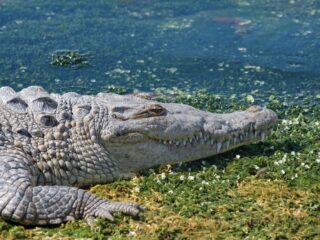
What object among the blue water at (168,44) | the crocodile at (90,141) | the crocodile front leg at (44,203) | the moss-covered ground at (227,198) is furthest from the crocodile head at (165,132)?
the blue water at (168,44)

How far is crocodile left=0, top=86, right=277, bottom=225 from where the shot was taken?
5961 millimetres

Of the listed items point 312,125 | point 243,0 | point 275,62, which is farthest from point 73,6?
point 312,125

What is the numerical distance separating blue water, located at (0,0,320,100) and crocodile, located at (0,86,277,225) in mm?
3198

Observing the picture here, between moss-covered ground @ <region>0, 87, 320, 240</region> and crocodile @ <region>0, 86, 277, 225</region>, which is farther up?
crocodile @ <region>0, 86, 277, 225</region>

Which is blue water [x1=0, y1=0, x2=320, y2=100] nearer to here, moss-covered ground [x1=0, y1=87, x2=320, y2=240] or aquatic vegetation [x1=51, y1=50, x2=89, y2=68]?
aquatic vegetation [x1=51, y1=50, x2=89, y2=68]

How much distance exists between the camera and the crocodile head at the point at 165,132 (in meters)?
6.85

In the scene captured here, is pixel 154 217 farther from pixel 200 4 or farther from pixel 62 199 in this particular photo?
pixel 200 4

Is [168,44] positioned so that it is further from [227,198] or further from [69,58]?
[227,198]

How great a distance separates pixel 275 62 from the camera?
11.7 m

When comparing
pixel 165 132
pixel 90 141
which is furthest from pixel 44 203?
pixel 165 132

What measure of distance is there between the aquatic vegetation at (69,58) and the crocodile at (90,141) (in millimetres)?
4379

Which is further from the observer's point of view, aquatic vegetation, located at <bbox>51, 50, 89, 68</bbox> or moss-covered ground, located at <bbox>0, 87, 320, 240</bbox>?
aquatic vegetation, located at <bbox>51, 50, 89, 68</bbox>

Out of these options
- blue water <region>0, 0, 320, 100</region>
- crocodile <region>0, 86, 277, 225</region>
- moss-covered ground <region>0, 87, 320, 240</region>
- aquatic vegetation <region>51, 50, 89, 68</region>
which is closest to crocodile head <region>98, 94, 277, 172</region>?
crocodile <region>0, 86, 277, 225</region>

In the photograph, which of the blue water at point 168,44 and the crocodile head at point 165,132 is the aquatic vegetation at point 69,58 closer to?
the blue water at point 168,44
